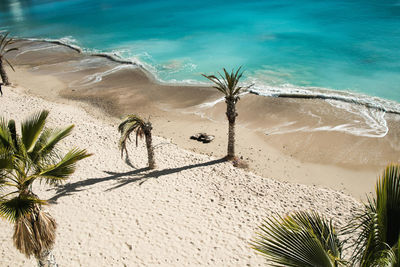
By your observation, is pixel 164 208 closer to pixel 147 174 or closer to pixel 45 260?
pixel 147 174

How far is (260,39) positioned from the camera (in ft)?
133

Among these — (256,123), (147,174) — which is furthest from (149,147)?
(256,123)

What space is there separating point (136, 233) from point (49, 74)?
89.3 feet

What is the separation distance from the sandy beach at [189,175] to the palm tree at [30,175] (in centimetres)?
361

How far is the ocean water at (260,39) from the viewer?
28328 mm

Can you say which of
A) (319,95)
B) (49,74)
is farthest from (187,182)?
(49,74)

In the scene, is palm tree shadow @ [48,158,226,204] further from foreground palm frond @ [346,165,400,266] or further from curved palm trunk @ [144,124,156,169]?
foreground palm frond @ [346,165,400,266]

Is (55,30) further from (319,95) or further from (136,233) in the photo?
(136,233)

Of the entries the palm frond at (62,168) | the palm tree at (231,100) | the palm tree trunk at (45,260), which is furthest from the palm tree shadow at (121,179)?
the palm frond at (62,168)

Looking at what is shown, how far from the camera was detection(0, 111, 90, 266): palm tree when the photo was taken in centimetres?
579

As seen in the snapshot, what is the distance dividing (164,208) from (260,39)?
34366 millimetres

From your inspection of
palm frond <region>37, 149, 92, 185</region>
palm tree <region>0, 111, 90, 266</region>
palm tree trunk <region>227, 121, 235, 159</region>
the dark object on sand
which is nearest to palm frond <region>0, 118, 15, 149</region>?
palm tree <region>0, 111, 90, 266</region>

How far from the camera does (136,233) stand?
1047 cm

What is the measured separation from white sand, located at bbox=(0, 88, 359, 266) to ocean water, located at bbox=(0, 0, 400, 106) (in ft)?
44.4
